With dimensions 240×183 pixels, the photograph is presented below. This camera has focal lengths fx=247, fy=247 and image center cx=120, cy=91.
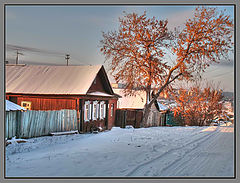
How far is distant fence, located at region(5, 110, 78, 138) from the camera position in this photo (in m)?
Result: 13.5

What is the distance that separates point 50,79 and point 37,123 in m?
7.94

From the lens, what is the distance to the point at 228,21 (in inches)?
531

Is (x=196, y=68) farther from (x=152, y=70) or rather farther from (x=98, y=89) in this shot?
(x=98, y=89)

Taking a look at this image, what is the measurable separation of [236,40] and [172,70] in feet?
35.3

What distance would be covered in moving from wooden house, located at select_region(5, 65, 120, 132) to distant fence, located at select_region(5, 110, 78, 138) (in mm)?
1414

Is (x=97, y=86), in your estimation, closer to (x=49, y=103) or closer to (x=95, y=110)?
(x=95, y=110)

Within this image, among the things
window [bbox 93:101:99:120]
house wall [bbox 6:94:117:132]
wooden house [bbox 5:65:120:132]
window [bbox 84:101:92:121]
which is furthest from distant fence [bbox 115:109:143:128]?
window [bbox 84:101:92:121]

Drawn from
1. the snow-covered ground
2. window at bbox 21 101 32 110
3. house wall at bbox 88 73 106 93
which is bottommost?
the snow-covered ground

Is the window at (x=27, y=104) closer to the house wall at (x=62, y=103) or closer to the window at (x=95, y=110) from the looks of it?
the house wall at (x=62, y=103)

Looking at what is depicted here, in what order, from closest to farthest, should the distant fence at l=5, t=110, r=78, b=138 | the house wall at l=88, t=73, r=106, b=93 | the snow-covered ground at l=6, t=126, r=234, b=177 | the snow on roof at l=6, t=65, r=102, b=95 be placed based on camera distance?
the snow-covered ground at l=6, t=126, r=234, b=177, the distant fence at l=5, t=110, r=78, b=138, the snow on roof at l=6, t=65, r=102, b=95, the house wall at l=88, t=73, r=106, b=93

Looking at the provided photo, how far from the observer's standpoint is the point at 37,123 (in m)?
15.3

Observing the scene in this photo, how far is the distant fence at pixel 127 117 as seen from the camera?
29328mm

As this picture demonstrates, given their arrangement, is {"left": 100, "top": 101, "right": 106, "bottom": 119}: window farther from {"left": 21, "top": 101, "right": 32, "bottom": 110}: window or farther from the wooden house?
{"left": 21, "top": 101, "right": 32, "bottom": 110}: window
